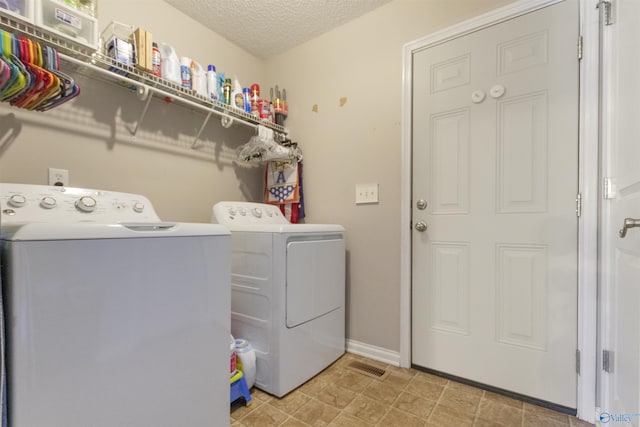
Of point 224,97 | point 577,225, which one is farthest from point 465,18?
point 224,97

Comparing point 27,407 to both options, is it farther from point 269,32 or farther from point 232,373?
point 269,32

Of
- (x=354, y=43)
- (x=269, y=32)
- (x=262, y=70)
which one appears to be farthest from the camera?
(x=262, y=70)

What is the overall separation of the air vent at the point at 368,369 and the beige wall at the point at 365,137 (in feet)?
0.52

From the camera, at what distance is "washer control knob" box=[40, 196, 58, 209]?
3.59 feet

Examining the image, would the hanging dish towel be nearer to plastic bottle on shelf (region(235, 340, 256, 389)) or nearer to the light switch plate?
the light switch plate

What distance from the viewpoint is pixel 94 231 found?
0.81m

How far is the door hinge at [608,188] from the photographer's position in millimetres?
1148

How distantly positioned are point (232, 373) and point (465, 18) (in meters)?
2.22

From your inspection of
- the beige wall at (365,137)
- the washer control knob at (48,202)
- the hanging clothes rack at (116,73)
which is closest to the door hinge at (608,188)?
the beige wall at (365,137)

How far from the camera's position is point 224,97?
6.17 ft

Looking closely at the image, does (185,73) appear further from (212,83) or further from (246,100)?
(246,100)

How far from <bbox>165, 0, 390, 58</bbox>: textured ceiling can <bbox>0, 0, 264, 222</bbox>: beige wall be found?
3.9 inches

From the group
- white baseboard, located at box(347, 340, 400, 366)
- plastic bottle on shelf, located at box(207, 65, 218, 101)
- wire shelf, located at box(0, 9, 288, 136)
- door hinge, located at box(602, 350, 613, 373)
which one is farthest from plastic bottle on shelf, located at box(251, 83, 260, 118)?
door hinge, located at box(602, 350, 613, 373)

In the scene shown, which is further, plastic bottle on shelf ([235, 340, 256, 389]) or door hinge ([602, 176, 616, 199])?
plastic bottle on shelf ([235, 340, 256, 389])
